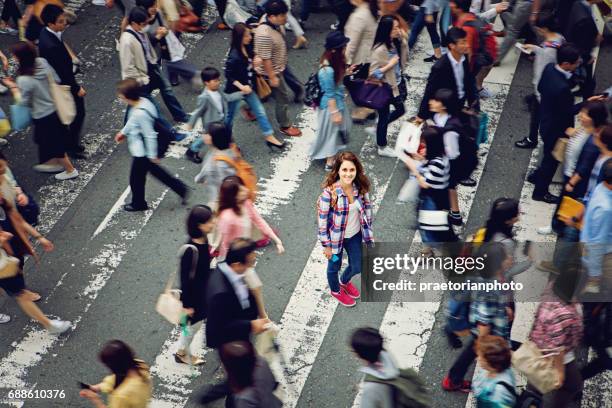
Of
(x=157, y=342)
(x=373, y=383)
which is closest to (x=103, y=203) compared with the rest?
(x=157, y=342)

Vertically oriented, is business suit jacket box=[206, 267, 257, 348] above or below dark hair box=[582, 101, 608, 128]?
below

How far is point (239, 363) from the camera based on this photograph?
19.5 ft

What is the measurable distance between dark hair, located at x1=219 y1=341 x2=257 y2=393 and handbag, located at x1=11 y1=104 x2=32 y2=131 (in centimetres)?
474

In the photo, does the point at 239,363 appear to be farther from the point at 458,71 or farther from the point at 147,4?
the point at 147,4

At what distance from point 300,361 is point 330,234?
125 centimetres

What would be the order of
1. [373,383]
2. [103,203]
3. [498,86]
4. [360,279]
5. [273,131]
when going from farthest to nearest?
[498,86]
[273,131]
[103,203]
[360,279]
[373,383]

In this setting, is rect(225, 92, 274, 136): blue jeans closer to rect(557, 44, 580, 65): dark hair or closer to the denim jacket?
the denim jacket

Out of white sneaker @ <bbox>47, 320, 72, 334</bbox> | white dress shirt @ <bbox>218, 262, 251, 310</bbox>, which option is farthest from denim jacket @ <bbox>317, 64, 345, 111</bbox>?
white sneaker @ <bbox>47, 320, 72, 334</bbox>

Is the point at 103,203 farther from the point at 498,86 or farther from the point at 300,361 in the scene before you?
the point at 498,86

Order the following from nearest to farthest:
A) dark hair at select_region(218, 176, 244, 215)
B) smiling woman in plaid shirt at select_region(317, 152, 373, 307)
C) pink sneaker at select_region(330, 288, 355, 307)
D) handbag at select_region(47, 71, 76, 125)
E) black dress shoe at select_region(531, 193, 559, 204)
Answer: dark hair at select_region(218, 176, 244, 215) < smiling woman in plaid shirt at select_region(317, 152, 373, 307) < pink sneaker at select_region(330, 288, 355, 307) < handbag at select_region(47, 71, 76, 125) < black dress shoe at select_region(531, 193, 559, 204)

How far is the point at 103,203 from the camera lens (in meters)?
9.95

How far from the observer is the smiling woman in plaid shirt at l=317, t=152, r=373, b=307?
7.78 meters

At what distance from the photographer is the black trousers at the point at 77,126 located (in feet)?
34.1

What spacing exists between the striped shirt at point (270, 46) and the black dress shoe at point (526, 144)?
10.3ft
